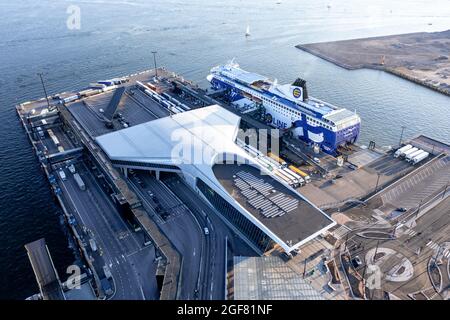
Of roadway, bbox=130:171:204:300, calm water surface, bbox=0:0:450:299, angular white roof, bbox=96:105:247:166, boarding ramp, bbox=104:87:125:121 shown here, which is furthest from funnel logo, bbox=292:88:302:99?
boarding ramp, bbox=104:87:125:121

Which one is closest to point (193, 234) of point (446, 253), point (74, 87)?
point (446, 253)

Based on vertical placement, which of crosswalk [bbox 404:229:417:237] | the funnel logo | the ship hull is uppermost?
the funnel logo

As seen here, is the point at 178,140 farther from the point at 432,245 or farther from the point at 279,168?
the point at 432,245

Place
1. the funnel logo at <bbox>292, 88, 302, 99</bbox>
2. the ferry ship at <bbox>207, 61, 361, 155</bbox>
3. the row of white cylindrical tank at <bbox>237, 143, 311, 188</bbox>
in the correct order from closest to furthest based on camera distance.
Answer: the row of white cylindrical tank at <bbox>237, 143, 311, 188</bbox>
the ferry ship at <bbox>207, 61, 361, 155</bbox>
the funnel logo at <bbox>292, 88, 302, 99</bbox>

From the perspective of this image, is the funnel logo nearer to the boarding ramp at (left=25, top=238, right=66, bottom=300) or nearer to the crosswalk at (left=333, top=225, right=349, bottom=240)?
the crosswalk at (left=333, top=225, right=349, bottom=240)
